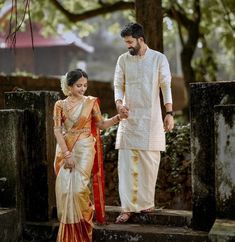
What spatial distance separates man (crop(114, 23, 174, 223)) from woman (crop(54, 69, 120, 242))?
0.30 metres

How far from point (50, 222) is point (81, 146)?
0.99 m

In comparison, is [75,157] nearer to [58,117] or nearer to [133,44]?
[58,117]

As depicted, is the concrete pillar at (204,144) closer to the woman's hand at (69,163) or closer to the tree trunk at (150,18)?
the woman's hand at (69,163)

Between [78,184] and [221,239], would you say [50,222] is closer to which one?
[78,184]

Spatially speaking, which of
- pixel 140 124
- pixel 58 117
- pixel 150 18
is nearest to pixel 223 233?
pixel 140 124

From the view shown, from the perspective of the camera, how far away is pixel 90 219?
4.68 metres

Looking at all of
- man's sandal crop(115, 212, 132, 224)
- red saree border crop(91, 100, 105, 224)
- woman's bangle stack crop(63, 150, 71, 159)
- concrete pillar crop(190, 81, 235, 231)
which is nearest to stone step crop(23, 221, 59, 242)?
red saree border crop(91, 100, 105, 224)

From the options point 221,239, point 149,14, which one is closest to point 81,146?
point 221,239

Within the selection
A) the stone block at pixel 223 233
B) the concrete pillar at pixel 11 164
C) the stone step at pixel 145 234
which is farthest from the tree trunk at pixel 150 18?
the stone block at pixel 223 233

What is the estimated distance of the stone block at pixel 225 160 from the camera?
4.35 m

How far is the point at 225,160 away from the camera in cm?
438

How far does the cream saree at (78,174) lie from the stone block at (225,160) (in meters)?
1.15

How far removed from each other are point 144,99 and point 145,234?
132 centimetres

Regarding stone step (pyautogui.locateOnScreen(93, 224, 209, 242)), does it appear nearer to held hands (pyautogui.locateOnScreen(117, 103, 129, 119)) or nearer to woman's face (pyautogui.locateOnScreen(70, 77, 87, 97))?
held hands (pyautogui.locateOnScreen(117, 103, 129, 119))
